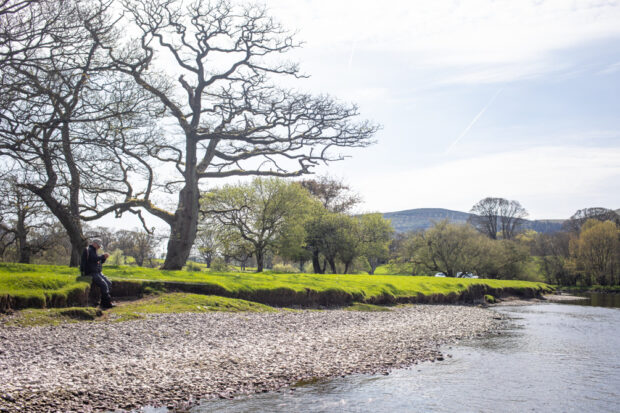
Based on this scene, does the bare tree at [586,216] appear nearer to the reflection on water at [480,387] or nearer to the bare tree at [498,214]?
the bare tree at [498,214]

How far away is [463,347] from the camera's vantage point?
704 inches

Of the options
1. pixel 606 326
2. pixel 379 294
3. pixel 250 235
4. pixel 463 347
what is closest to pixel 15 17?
pixel 463 347

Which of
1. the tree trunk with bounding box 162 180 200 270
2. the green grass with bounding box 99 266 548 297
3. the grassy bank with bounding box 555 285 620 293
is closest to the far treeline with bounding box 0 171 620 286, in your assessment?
the grassy bank with bounding box 555 285 620 293

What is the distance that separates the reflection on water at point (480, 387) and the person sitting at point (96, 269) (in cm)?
1005

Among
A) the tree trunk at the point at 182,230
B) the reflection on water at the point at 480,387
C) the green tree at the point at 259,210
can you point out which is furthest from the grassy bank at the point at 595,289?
the tree trunk at the point at 182,230

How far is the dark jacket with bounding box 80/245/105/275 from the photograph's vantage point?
1769cm

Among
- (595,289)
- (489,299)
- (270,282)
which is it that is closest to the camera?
(270,282)

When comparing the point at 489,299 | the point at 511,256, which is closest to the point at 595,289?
the point at 511,256

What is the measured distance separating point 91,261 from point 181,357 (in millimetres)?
7929

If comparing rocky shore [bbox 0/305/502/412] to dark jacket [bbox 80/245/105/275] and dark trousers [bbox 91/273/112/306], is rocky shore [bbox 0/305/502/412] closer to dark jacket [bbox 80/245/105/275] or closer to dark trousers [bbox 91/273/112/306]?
dark trousers [bbox 91/273/112/306]

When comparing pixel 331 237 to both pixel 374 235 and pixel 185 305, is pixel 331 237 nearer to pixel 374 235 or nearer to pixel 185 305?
pixel 374 235

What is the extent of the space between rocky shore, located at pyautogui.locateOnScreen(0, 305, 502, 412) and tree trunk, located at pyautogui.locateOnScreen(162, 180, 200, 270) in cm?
1217

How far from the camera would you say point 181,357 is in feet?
39.8

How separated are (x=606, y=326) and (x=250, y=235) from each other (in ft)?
118
